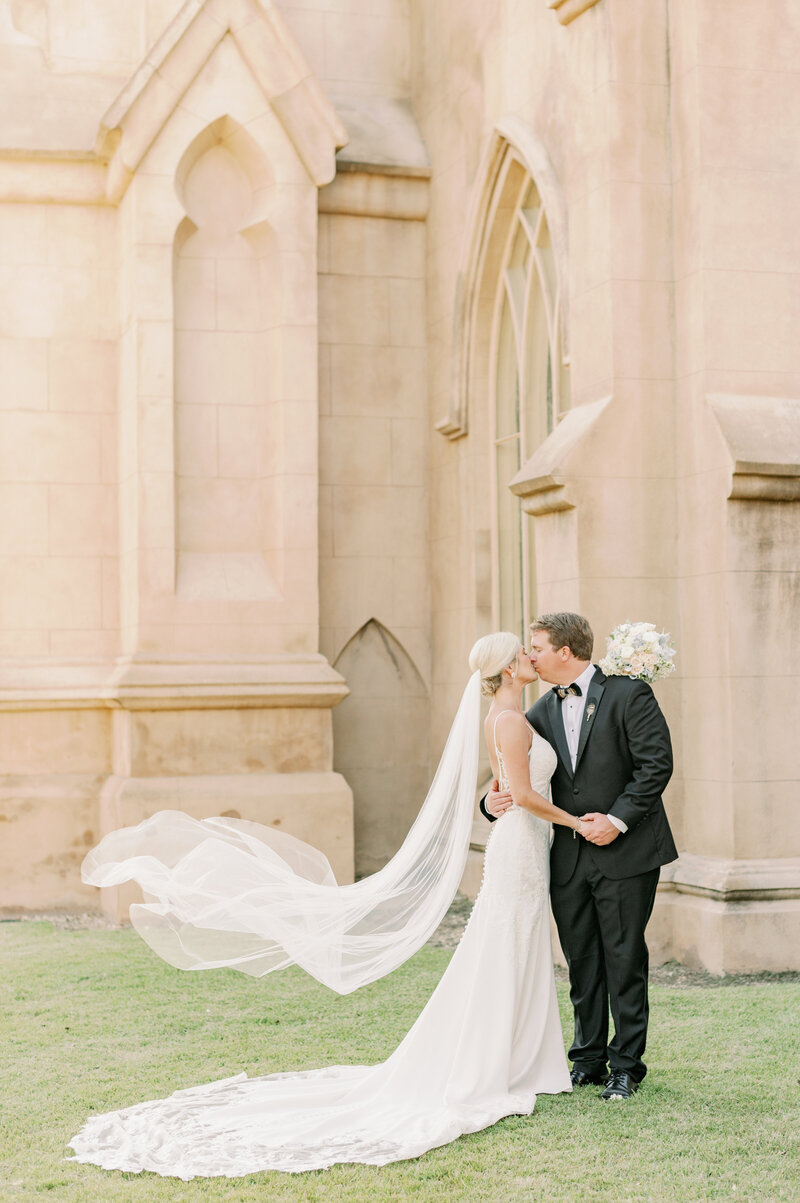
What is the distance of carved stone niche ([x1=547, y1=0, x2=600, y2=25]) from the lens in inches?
340

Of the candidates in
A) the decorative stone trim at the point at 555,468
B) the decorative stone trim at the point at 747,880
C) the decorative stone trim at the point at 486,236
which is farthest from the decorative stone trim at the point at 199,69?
the decorative stone trim at the point at 747,880

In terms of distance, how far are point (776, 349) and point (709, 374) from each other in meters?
0.44

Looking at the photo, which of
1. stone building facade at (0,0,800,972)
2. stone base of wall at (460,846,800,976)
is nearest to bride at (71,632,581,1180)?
stone base of wall at (460,846,800,976)

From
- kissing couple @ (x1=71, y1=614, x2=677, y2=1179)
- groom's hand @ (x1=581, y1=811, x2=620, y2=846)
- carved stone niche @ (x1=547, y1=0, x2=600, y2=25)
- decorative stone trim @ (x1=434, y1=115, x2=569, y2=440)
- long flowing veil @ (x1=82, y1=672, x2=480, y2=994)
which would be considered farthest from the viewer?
decorative stone trim @ (x1=434, y1=115, x2=569, y2=440)

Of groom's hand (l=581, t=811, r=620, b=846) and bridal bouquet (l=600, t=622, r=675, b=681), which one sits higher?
bridal bouquet (l=600, t=622, r=675, b=681)

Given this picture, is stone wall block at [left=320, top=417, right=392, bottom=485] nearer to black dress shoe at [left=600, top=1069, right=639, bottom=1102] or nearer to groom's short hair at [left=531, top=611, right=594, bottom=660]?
groom's short hair at [left=531, top=611, right=594, bottom=660]

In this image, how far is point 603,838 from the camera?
5543 millimetres

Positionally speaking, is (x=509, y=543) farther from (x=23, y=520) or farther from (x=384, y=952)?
(x=384, y=952)

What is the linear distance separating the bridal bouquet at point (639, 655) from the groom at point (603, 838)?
71 mm

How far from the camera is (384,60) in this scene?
1219 cm

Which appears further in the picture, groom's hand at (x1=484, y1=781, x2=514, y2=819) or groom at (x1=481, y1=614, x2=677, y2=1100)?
groom's hand at (x1=484, y1=781, x2=514, y2=819)

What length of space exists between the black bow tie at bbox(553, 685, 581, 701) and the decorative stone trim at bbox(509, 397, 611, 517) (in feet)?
8.80

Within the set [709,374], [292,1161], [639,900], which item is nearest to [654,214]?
[709,374]

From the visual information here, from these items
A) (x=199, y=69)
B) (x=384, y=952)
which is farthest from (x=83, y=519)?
(x=384, y=952)
